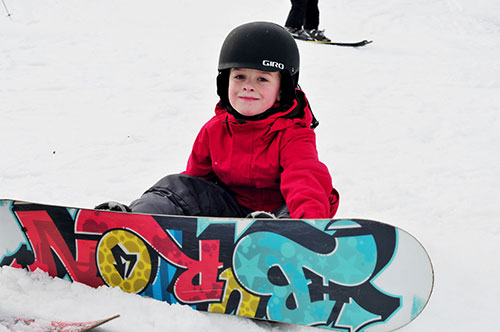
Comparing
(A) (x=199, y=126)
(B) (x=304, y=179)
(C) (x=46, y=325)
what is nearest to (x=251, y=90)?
(B) (x=304, y=179)

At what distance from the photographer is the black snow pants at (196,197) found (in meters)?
2.20

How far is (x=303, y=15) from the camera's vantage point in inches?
269

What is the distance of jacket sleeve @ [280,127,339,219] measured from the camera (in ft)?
6.12

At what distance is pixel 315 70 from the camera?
5.66 m

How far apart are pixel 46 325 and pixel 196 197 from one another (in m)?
0.94

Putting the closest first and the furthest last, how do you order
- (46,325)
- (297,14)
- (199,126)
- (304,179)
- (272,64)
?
(46,325)
(304,179)
(272,64)
(199,126)
(297,14)

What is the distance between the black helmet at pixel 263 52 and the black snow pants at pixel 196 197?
54cm

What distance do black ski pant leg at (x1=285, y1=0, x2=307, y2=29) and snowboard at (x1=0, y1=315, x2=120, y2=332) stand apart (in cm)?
595

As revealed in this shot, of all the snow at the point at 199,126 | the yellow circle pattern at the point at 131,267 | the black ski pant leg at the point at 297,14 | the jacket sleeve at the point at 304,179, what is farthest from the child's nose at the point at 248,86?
the black ski pant leg at the point at 297,14

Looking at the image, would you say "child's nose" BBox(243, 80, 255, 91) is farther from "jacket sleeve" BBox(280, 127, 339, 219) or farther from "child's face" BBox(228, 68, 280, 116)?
"jacket sleeve" BBox(280, 127, 339, 219)

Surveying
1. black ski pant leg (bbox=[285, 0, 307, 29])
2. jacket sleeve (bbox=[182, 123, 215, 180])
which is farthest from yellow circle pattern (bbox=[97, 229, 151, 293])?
black ski pant leg (bbox=[285, 0, 307, 29])

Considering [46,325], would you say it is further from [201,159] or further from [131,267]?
[201,159]

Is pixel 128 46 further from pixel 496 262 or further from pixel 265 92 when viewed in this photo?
pixel 496 262

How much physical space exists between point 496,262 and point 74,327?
5.95 feet
